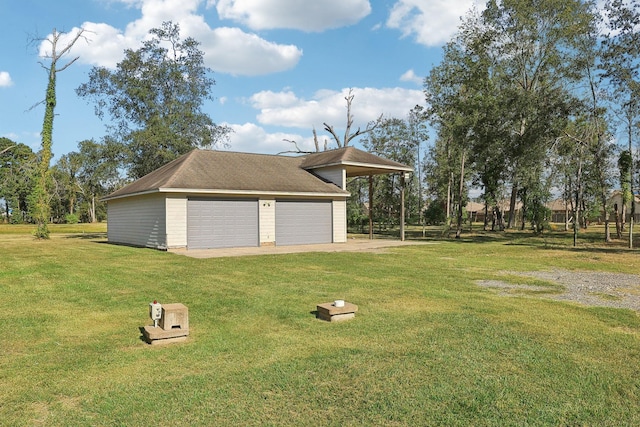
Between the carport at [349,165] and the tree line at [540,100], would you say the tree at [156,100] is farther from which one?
the tree line at [540,100]

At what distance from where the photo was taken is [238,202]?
1830 centimetres

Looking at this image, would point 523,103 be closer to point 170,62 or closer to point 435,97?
point 435,97

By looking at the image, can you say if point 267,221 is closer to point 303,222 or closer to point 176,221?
point 303,222

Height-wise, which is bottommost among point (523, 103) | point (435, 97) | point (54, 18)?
point (523, 103)

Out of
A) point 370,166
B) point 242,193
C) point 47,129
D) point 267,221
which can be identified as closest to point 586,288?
point 242,193

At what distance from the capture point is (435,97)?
30391mm

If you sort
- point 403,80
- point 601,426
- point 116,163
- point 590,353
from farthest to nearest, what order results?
point 403,80 → point 116,163 → point 590,353 → point 601,426

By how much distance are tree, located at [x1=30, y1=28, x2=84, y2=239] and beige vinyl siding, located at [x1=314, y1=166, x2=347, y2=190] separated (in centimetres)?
1416

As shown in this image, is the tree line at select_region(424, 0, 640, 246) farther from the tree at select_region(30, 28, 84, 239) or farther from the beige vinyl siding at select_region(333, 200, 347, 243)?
the tree at select_region(30, 28, 84, 239)

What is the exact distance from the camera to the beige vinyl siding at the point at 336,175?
21.6 m

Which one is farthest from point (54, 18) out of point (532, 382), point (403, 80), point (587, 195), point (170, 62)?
point (587, 195)

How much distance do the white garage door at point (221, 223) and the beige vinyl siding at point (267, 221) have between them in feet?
0.72

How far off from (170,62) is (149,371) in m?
29.1

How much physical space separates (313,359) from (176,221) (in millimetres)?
13549
